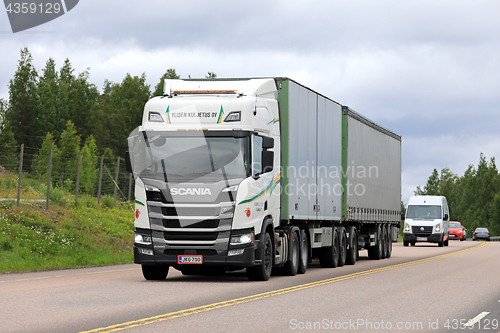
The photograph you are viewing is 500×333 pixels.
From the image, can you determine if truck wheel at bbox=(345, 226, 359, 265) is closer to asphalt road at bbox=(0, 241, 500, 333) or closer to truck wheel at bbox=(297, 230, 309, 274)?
truck wheel at bbox=(297, 230, 309, 274)

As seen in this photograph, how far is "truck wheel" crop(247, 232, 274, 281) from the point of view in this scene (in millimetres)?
16017

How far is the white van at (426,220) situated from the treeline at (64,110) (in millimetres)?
45942

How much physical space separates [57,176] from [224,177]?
47.6 feet

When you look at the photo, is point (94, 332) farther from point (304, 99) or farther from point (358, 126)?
point (358, 126)

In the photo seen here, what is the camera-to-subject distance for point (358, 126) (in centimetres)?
2477

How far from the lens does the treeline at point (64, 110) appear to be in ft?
292

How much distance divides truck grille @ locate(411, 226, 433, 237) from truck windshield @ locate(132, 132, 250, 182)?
3141cm

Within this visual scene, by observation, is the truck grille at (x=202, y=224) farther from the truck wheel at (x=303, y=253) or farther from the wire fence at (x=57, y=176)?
the wire fence at (x=57, y=176)


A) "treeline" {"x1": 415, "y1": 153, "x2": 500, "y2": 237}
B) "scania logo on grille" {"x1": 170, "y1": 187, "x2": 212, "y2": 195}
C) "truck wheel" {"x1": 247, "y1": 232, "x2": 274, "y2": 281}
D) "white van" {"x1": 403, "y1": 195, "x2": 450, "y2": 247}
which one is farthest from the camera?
"treeline" {"x1": 415, "y1": 153, "x2": 500, "y2": 237}

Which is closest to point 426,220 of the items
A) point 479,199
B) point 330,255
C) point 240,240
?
point 330,255

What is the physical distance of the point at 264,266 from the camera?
16109 millimetres

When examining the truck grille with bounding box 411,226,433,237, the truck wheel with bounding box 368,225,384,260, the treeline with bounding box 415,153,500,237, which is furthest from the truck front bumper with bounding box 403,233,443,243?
the treeline with bounding box 415,153,500,237

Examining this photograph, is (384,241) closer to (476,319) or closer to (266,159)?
(266,159)

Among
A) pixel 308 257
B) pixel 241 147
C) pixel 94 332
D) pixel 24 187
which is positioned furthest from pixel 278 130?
pixel 24 187
